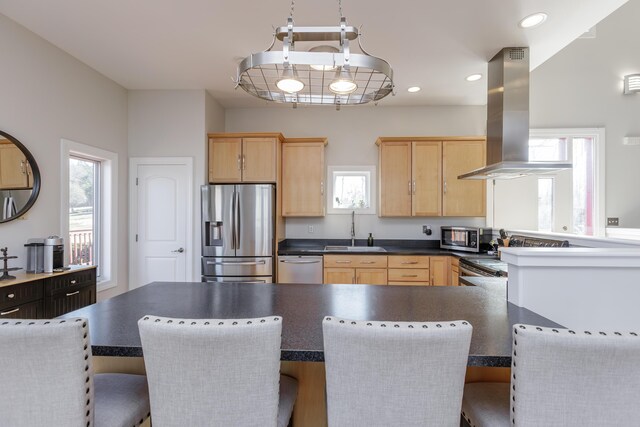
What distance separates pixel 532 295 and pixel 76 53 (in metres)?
4.05

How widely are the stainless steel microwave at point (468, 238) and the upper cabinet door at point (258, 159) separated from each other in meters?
2.35

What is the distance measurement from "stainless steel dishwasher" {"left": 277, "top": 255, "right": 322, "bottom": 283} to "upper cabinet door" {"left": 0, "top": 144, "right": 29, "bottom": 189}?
2.38 m

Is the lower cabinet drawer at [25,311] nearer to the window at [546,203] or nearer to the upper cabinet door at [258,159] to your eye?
the upper cabinet door at [258,159]

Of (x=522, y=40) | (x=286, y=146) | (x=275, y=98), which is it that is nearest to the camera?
(x=275, y=98)

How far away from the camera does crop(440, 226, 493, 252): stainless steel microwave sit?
3.62 meters

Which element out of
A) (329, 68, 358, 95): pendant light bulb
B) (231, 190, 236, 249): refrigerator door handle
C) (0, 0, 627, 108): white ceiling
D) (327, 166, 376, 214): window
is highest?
(0, 0, 627, 108): white ceiling

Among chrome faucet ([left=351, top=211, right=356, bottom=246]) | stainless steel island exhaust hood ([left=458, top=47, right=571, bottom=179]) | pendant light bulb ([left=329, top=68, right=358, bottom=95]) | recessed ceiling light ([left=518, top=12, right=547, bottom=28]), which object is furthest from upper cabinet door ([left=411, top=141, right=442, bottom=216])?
pendant light bulb ([left=329, top=68, right=358, bottom=95])

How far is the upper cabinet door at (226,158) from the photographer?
3787 mm

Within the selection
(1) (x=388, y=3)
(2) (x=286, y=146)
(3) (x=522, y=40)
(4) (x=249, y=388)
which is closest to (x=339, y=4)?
(1) (x=388, y=3)

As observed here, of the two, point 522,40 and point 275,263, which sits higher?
point 522,40

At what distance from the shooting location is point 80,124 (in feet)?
9.95

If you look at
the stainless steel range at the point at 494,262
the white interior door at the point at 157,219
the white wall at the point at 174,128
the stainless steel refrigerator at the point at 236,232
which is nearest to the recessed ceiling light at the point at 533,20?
the stainless steel range at the point at 494,262

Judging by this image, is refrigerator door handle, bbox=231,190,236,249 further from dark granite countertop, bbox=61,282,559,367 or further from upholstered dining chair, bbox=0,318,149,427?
upholstered dining chair, bbox=0,318,149,427

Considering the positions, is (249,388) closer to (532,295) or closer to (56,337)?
(56,337)
